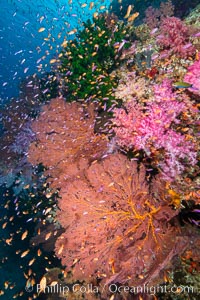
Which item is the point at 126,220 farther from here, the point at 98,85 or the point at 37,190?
the point at 37,190

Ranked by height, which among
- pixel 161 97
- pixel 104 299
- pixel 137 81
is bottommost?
pixel 104 299

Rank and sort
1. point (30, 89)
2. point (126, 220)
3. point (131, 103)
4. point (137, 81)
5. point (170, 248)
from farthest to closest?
point (30, 89) → point (137, 81) → point (131, 103) → point (126, 220) → point (170, 248)

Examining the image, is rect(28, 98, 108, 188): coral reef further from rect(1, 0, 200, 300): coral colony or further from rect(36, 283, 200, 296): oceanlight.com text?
rect(36, 283, 200, 296): oceanlight.com text

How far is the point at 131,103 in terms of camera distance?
493cm

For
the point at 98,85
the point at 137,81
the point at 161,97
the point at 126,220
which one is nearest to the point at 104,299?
the point at 126,220

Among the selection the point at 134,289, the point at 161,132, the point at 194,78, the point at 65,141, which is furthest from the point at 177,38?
the point at 134,289

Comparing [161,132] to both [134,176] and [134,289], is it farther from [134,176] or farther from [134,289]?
[134,289]

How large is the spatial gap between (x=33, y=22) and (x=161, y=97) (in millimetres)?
53086

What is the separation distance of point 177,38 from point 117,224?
453 cm

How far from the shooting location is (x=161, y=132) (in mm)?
4355

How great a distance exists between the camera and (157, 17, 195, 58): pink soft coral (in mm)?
5264

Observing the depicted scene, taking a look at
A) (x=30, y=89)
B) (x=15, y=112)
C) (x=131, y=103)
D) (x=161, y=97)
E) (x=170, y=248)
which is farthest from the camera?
(x=30, y=89)

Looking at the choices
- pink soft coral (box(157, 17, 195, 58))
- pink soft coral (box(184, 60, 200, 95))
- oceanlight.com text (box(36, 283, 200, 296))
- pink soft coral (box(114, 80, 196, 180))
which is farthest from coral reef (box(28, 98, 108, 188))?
oceanlight.com text (box(36, 283, 200, 296))

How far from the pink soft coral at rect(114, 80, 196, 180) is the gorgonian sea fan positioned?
501mm
